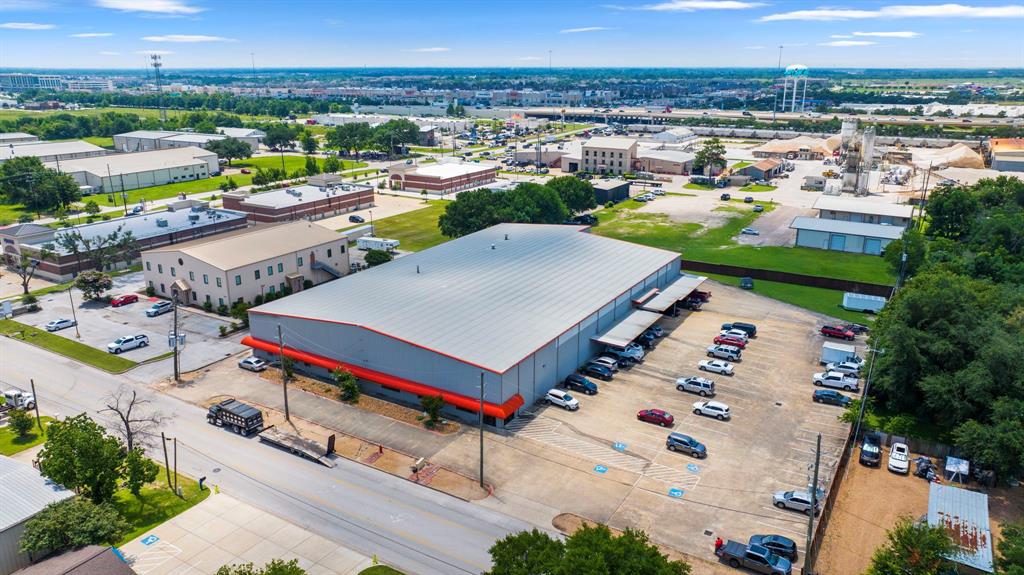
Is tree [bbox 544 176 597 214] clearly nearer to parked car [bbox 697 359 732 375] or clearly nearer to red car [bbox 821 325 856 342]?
red car [bbox 821 325 856 342]

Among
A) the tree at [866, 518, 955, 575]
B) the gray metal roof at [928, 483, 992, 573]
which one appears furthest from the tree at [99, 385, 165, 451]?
the gray metal roof at [928, 483, 992, 573]

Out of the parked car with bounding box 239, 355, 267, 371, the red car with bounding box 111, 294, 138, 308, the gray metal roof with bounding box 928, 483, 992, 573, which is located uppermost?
the red car with bounding box 111, 294, 138, 308

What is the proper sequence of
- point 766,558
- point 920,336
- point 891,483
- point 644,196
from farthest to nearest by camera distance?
point 644,196
point 920,336
point 891,483
point 766,558

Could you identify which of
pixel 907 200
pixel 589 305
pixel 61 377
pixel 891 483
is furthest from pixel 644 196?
pixel 61 377

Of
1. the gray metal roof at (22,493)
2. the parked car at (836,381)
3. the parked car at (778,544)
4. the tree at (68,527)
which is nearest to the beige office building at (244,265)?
the gray metal roof at (22,493)

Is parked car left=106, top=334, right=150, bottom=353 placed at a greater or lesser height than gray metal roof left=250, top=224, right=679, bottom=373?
lesser

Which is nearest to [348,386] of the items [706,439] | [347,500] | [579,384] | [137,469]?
[347,500]

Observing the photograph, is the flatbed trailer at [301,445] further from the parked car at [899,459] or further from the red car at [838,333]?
the red car at [838,333]

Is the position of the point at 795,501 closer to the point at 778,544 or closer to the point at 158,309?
the point at 778,544

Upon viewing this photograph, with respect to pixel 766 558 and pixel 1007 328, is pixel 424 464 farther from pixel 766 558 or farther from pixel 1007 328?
pixel 1007 328
